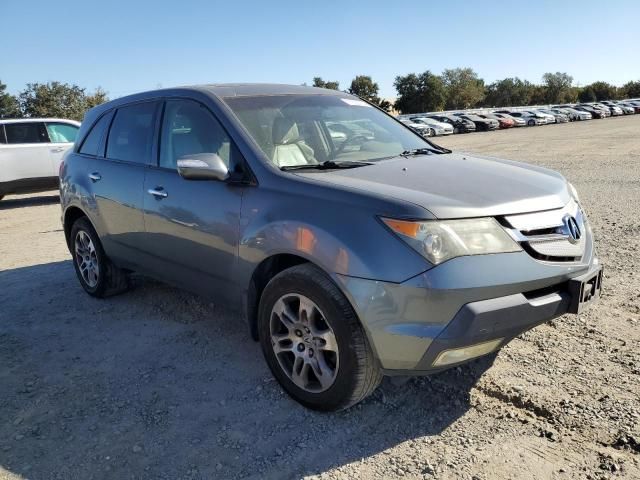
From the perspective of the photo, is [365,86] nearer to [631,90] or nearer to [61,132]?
[631,90]

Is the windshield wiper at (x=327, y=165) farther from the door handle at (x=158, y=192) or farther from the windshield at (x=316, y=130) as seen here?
the door handle at (x=158, y=192)

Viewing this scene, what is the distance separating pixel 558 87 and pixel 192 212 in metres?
116

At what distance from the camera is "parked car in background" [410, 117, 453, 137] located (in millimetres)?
38125

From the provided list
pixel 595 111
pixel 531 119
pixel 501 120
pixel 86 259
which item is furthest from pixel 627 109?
pixel 86 259

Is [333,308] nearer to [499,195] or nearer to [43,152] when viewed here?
[499,195]

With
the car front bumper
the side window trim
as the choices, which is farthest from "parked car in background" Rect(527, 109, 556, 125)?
the car front bumper

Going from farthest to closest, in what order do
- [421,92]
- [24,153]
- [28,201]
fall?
[421,92] → [28,201] → [24,153]

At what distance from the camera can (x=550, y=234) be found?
2.80 metres

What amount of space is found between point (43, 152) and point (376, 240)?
11089mm

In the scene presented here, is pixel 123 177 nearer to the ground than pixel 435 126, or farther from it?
nearer to the ground

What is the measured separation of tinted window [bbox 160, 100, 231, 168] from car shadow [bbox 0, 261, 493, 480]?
1.37 metres

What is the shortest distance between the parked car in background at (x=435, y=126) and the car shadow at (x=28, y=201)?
28.5 meters

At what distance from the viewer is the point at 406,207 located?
258 cm

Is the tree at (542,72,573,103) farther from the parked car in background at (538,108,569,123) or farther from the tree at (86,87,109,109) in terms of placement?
the tree at (86,87,109,109)
